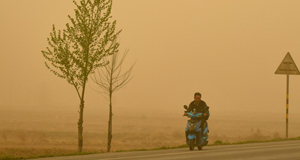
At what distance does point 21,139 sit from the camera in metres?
51.9

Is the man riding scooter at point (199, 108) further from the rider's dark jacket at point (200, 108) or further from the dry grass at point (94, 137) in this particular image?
the dry grass at point (94, 137)

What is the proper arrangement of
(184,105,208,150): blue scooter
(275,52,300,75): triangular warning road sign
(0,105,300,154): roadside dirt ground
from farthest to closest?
1. (0,105,300,154): roadside dirt ground
2. (275,52,300,75): triangular warning road sign
3. (184,105,208,150): blue scooter

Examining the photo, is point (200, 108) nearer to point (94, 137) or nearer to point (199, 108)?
point (199, 108)

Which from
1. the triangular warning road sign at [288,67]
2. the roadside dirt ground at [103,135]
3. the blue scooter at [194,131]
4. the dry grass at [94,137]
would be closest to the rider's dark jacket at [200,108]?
the blue scooter at [194,131]

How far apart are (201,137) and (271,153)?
9.11 ft

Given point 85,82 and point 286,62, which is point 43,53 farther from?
point 286,62

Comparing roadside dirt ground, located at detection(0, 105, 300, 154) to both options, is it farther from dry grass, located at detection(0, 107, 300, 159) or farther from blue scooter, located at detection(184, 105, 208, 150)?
blue scooter, located at detection(184, 105, 208, 150)

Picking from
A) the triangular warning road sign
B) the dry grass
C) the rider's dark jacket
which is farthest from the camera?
the dry grass

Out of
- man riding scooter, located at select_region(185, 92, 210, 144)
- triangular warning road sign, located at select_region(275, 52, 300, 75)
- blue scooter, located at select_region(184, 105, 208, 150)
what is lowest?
blue scooter, located at select_region(184, 105, 208, 150)

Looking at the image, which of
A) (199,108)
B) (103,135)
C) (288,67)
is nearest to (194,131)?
(199,108)

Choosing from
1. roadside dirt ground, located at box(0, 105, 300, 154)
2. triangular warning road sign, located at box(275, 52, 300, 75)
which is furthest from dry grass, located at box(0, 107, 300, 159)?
triangular warning road sign, located at box(275, 52, 300, 75)

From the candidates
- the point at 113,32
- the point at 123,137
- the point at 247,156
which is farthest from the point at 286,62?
the point at 123,137

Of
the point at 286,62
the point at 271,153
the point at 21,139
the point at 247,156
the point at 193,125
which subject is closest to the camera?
the point at 247,156

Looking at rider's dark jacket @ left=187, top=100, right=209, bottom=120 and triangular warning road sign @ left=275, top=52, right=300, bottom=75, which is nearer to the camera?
rider's dark jacket @ left=187, top=100, right=209, bottom=120
